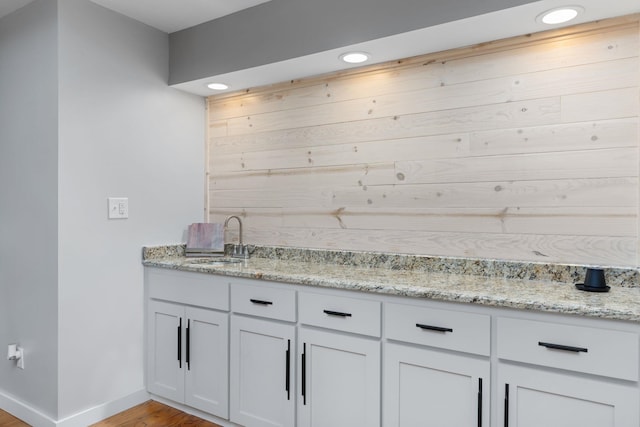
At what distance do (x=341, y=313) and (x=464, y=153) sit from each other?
3.29 ft

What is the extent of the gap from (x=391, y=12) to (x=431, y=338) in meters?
1.45

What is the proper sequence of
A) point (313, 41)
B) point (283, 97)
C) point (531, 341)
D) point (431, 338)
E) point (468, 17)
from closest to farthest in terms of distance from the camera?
point (531, 341) < point (431, 338) < point (468, 17) < point (313, 41) < point (283, 97)

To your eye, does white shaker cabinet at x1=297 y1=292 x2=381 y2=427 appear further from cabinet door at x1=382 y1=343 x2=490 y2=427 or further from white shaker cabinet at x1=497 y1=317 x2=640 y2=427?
white shaker cabinet at x1=497 y1=317 x2=640 y2=427

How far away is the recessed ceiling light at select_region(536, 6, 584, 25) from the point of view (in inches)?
65.6

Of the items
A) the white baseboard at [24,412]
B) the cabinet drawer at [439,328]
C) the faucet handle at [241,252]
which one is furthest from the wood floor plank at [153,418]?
the cabinet drawer at [439,328]

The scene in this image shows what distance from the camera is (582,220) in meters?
1.83

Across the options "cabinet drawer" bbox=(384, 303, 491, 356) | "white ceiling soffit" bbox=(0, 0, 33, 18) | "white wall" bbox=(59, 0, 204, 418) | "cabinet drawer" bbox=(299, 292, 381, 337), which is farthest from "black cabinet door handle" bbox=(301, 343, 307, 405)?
"white ceiling soffit" bbox=(0, 0, 33, 18)

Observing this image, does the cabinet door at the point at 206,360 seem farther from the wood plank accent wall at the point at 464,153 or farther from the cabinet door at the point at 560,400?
the cabinet door at the point at 560,400

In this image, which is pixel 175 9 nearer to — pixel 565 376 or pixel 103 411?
pixel 103 411

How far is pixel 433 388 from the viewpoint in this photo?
1.63m

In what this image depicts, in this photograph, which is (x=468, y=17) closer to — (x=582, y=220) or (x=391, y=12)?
(x=391, y=12)

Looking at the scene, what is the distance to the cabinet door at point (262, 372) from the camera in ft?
6.51

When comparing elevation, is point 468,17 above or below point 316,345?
above

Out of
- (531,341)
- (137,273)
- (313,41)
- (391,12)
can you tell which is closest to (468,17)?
(391,12)
